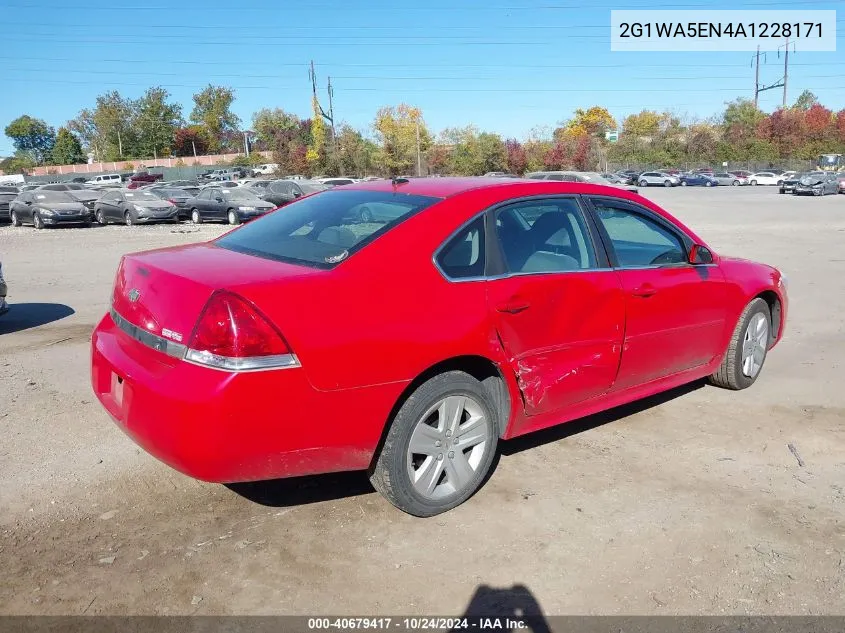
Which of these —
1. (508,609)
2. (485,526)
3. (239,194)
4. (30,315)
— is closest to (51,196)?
(239,194)

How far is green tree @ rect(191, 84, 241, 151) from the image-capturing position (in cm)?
11231

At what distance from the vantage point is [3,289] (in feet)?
25.3


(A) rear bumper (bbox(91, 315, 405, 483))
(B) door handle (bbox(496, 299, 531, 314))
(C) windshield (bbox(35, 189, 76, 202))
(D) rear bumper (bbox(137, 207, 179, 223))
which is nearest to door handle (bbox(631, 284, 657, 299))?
(B) door handle (bbox(496, 299, 531, 314))

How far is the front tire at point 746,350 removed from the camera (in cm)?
523

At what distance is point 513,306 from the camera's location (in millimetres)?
3604

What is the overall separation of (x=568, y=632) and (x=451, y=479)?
102 cm

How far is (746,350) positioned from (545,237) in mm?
2281

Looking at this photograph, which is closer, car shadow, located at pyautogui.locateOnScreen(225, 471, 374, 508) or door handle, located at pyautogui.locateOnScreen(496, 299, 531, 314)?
door handle, located at pyautogui.locateOnScreen(496, 299, 531, 314)

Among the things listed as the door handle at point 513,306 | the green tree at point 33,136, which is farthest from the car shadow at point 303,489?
the green tree at point 33,136

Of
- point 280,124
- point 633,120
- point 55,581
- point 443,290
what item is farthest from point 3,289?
point 633,120

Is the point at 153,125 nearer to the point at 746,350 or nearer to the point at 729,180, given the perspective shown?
the point at 729,180

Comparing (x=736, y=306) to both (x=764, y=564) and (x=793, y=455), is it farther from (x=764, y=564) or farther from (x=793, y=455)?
(x=764, y=564)

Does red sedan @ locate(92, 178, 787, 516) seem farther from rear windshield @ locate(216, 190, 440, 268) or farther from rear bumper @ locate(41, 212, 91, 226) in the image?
rear bumper @ locate(41, 212, 91, 226)

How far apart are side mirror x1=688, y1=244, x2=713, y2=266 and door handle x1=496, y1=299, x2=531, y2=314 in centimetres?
160
